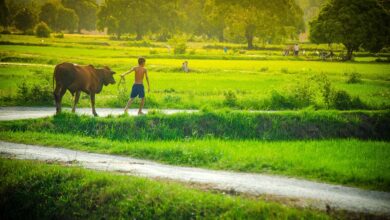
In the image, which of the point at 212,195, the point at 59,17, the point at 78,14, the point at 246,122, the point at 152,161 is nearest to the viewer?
the point at 212,195

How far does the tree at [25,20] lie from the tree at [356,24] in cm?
3544

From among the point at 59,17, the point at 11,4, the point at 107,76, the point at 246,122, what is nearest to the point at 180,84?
the point at 107,76

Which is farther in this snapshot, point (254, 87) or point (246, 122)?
point (254, 87)

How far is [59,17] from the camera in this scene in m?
76.4

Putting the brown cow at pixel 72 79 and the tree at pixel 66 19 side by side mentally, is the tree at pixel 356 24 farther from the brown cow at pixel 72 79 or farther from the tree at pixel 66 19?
the tree at pixel 66 19

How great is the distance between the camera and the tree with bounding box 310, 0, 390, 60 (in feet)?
153

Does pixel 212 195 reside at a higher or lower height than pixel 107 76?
lower

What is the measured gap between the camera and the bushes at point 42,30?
64500mm

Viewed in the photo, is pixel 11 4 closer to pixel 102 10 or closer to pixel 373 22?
pixel 102 10

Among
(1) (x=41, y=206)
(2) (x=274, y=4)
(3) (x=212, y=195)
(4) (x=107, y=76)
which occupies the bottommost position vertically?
(1) (x=41, y=206)

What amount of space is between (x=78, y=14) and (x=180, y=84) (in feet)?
219

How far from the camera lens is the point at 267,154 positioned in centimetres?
1192

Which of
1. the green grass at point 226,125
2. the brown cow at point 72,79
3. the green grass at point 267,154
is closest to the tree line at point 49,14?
the brown cow at point 72,79

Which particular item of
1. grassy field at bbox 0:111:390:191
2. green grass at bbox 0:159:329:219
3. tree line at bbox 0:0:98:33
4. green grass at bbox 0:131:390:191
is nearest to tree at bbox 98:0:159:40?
tree line at bbox 0:0:98:33
